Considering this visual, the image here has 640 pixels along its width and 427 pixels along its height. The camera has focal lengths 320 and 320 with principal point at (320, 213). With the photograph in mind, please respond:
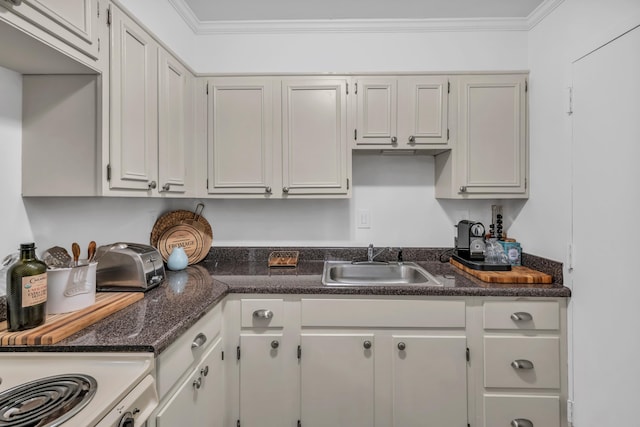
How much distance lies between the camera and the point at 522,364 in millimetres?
1593

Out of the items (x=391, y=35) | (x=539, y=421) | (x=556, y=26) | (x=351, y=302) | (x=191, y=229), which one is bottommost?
(x=539, y=421)

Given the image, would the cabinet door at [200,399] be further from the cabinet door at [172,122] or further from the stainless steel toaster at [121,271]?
the cabinet door at [172,122]

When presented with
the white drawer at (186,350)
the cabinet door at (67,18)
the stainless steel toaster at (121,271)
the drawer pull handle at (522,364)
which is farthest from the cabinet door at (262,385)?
the cabinet door at (67,18)

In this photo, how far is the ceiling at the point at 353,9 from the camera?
1964 mm

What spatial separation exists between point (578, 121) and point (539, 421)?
1.51 m

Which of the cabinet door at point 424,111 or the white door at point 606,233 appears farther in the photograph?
the cabinet door at point 424,111

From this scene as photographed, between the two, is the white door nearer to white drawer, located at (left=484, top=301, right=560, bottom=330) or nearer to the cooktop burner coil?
white drawer, located at (left=484, top=301, right=560, bottom=330)

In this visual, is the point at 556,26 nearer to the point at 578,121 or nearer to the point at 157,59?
the point at 578,121

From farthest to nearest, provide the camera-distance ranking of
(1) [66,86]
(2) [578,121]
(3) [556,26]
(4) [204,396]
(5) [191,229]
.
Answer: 1. (5) [191,229]
2. (3) [556,26]
3. (2) [578,121]
4. (4) [204,396]
5. (1) [66,86]

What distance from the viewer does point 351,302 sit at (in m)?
1.65

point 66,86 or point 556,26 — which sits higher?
point 556,26

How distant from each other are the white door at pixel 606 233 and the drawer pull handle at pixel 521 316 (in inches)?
8.7

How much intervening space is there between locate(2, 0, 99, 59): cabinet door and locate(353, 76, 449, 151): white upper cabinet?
4.45 feet

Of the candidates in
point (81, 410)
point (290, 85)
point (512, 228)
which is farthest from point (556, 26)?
point (81, 410)
